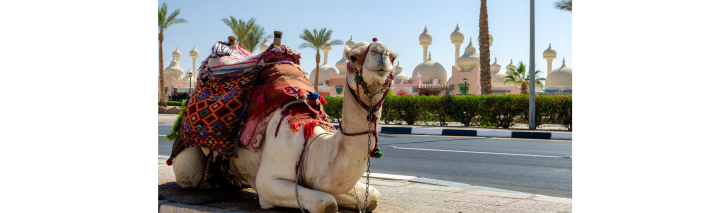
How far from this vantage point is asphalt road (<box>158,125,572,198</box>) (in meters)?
6.40

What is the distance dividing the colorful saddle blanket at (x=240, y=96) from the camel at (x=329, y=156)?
0.13 m

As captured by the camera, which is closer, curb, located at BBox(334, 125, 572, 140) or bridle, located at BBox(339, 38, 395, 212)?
bridle, located at BBox(339, 38, 395, 212)

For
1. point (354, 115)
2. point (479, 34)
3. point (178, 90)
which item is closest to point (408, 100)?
point (479, 34)

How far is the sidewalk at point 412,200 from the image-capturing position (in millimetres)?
4137

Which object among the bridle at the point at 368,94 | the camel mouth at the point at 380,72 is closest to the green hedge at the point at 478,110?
the bridle at the point at 368,94

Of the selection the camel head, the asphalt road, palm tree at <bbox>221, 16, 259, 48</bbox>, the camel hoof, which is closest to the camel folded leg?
the camel hoof

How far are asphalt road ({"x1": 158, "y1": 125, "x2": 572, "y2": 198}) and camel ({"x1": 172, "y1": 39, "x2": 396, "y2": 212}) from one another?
297cm

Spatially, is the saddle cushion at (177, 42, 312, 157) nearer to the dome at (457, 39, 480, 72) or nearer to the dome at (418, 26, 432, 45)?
the dome at (457, 39, 480, 72)

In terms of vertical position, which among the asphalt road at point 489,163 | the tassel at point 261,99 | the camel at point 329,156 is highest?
the tassel at point 261,99

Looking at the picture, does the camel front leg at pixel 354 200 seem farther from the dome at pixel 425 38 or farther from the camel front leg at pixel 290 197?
the dome at pixel 425 38

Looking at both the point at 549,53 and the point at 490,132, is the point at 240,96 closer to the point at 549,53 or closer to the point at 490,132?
the point at 490,132

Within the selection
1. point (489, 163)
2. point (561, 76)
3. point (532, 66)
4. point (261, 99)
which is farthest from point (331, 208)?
point (561, 76)

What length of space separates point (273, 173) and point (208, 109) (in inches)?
40.4

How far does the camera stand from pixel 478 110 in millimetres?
17141
